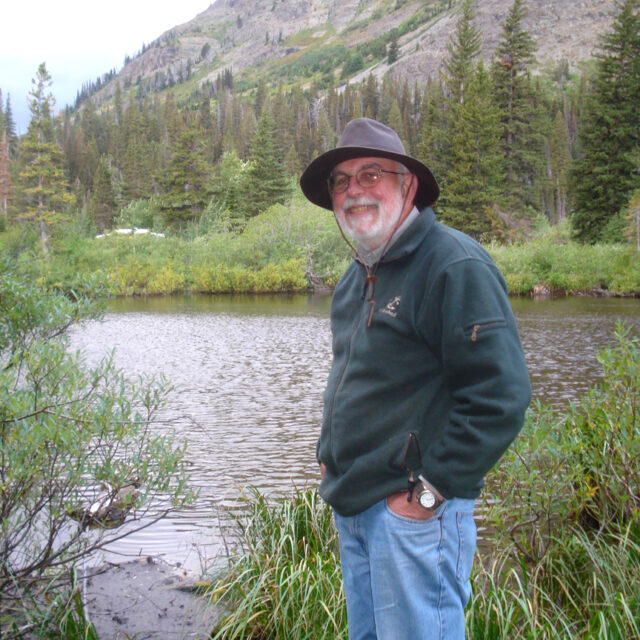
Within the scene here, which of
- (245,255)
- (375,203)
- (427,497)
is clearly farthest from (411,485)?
(245,255)

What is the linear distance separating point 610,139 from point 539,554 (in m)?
36.1

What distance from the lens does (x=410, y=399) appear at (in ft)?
6.32

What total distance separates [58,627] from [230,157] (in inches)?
2352

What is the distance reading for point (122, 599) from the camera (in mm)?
3934

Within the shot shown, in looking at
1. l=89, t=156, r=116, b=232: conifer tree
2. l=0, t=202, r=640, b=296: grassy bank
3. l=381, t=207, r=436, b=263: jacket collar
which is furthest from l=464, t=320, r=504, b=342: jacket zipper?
l=89, t=156, r=116, b=232: conifer tree

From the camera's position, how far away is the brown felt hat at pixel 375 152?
2064 mm

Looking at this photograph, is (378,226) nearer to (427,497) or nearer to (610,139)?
(427,497)

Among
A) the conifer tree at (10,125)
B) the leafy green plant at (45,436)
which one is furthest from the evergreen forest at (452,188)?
the conifer tree at (10,125)

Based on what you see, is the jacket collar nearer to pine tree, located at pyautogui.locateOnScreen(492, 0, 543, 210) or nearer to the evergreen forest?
the evergreen forest

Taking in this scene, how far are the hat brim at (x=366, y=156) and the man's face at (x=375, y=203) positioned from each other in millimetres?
33

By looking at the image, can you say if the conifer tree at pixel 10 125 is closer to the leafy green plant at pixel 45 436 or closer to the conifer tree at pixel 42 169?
the conifer tree at pixel 42 169

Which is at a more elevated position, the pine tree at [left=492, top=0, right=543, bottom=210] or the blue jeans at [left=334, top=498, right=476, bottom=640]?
the pine tree at [left=492, top=0, right=543, bottom=210]

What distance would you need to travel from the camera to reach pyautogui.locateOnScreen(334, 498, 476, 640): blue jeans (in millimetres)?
1807

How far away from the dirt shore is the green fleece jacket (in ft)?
6.24
